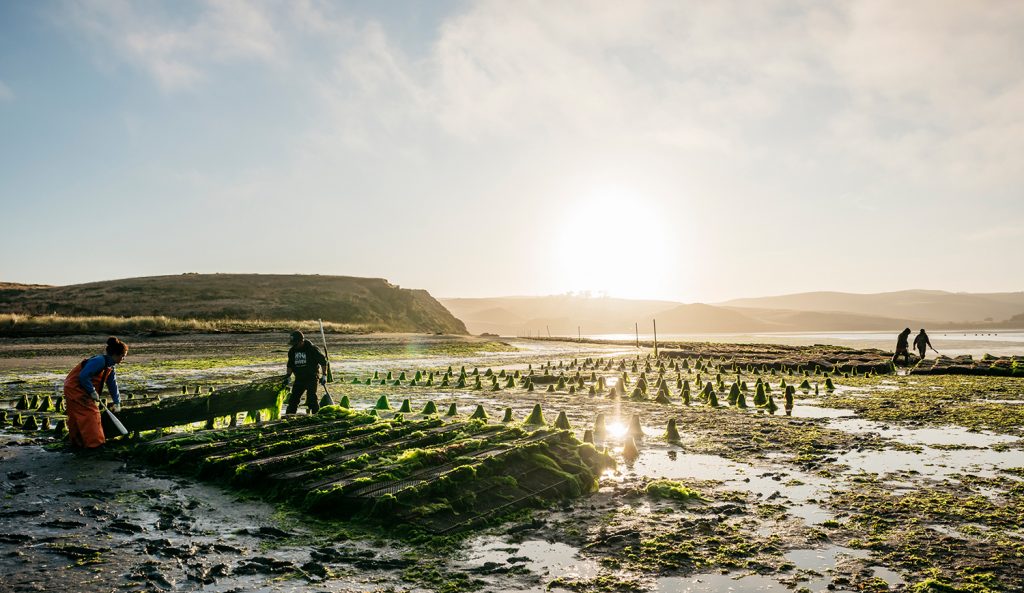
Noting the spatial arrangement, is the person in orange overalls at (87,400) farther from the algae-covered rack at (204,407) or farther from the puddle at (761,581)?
the puddle at (761,581)

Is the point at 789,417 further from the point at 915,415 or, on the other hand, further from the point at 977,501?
the point at 977,501

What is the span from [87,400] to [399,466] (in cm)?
601

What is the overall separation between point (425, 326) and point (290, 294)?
20954 mm

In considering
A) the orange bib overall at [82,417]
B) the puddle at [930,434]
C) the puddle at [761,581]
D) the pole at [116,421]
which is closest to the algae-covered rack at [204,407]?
the pole at [116,421]

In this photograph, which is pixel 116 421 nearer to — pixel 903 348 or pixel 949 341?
pixel 903 348

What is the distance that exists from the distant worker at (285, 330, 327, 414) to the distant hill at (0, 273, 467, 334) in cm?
6362

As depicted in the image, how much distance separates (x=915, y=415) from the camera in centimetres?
1374

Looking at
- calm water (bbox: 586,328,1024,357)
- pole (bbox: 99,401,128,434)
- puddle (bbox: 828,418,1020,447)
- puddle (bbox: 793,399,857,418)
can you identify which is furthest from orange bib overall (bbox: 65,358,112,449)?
calm water (bbox: 586,328,1024,357)

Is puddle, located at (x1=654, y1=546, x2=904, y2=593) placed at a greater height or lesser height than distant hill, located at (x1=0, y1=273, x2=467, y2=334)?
lesser

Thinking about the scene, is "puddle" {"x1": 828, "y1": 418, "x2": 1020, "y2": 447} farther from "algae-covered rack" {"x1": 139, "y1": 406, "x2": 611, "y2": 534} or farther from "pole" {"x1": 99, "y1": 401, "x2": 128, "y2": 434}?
"pole" {"x1": 99, "y1": 401, "x2": 128, "y2": 434}

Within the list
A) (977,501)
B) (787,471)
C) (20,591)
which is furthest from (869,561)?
(20,591)

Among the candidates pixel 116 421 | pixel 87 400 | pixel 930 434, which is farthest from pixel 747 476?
pixel 87 400

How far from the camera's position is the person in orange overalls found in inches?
382

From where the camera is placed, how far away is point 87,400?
986 cm
